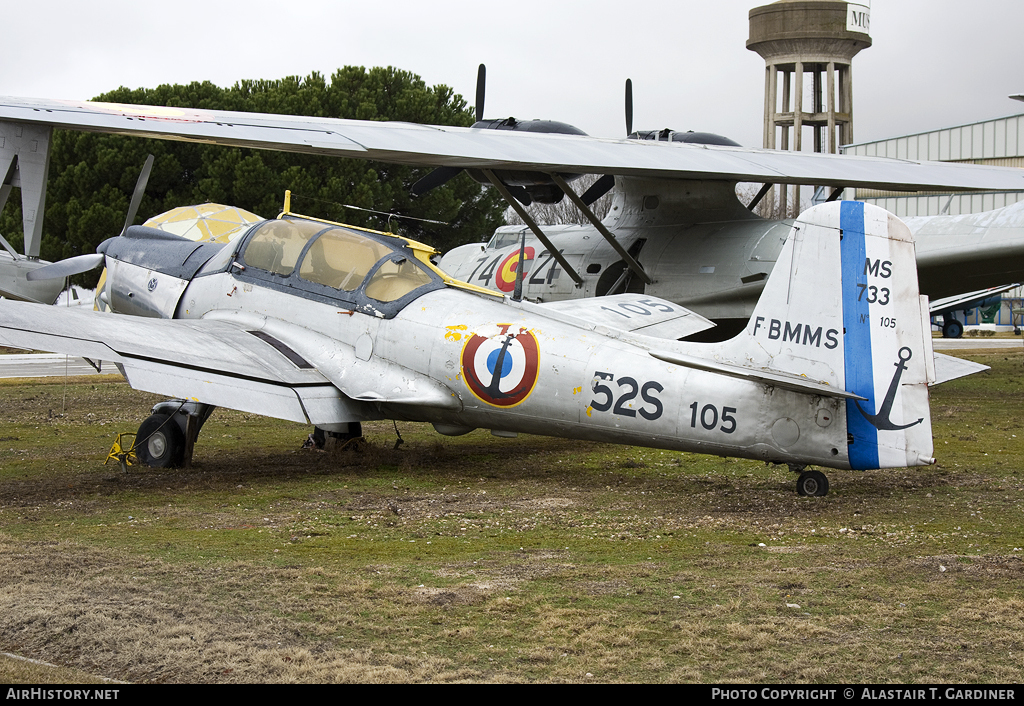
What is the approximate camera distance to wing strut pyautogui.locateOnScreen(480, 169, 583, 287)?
42.6 ft

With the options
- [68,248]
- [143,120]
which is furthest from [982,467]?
[68,248]

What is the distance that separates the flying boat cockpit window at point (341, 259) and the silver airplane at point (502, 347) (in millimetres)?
18

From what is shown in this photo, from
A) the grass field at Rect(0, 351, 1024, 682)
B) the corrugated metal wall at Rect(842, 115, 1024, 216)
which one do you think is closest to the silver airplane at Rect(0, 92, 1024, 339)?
the grass field at Rect(0, 351, 1024, 682)

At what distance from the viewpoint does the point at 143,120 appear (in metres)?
11.1

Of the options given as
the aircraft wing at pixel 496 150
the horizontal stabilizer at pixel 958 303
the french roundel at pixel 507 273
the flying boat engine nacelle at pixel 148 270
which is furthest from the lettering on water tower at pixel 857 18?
the flying boat engine nacelle at pixel 148 270

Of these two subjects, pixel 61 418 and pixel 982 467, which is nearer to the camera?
pixel 982 467

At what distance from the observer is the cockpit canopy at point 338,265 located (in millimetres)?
9844

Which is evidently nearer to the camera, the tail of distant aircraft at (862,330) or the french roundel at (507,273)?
the tail of distant aircraft at (862,330)

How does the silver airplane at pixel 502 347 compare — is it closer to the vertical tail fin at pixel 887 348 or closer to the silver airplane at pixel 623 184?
the vertical tail fin at pixel 887 348

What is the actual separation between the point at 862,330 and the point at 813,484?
1.39m

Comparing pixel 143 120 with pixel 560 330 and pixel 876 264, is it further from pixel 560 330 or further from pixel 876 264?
pixel 876 264

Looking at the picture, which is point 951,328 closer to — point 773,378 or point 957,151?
point 957,151

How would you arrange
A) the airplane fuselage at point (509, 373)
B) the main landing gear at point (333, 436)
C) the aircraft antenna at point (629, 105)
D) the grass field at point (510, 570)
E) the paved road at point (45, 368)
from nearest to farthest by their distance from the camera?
the grass field at point (510, 570)
the airplane fuselage at point (509, 373)
the main landing gear at point (333, 436)
the aircraft antenna at point (629, 105)
the paved road at point (45, 368)

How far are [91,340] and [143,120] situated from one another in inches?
144
